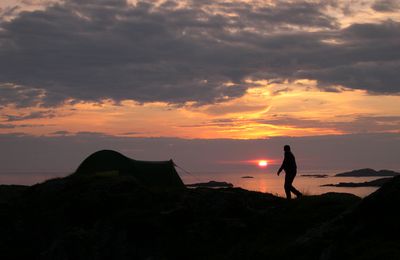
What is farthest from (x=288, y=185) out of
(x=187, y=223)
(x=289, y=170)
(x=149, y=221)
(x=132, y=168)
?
(x=132, y=168)

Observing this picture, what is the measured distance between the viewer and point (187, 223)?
70.8 ft

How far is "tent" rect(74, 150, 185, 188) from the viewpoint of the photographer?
3303 centimetres

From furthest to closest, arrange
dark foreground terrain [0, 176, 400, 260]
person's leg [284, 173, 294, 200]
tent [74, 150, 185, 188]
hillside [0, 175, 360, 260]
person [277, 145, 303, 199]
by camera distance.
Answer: tent [74, 150, 185, 188]
person [277, 145, 303, 199]
person's leg [284, 173, 294, 200]
hillside [0, 175, 360, 260]
dark foreground terrain [0, 176, 400, 260]

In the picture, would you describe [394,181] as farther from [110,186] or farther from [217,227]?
[110,186]

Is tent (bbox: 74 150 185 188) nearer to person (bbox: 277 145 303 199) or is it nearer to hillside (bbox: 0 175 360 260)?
hillside (bbox: 0 175 360 260)

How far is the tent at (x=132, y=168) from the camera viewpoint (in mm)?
33031

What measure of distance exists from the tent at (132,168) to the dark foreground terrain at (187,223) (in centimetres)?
364

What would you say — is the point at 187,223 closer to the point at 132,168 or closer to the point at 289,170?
the point at 289,170

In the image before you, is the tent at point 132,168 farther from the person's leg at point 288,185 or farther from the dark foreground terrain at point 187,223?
the person's leg at point 288,185

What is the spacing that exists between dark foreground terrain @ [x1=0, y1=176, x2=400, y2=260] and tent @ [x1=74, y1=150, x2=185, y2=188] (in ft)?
11.9

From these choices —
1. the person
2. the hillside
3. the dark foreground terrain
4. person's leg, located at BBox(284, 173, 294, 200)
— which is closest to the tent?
the dark foreground terrain

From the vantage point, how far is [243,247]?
1820 centimetres

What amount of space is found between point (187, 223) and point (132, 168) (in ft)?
40.7

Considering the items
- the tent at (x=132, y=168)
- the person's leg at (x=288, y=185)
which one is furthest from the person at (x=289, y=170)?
the tent at (x=132, y=168)
